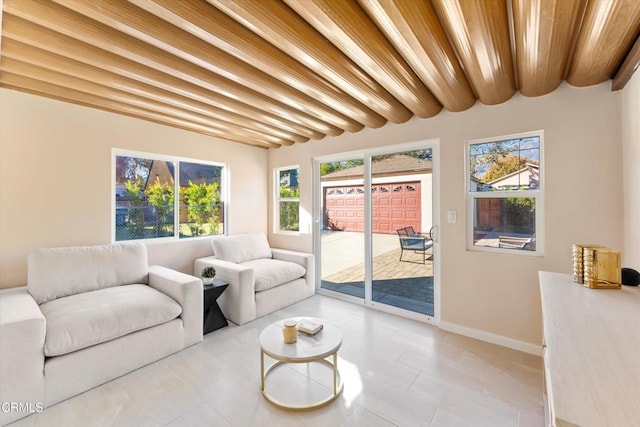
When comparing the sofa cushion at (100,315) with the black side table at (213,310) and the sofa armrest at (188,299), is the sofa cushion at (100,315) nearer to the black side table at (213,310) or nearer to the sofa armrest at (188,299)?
the sofa armrest at (188,299)

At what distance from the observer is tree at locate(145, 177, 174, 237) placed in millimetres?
3354

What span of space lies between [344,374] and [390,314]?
4.44 feet

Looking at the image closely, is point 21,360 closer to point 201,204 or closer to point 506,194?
point 201,204

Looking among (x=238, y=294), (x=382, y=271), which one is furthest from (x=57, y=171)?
(x=382, y=271)

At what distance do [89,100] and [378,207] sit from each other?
132 inches

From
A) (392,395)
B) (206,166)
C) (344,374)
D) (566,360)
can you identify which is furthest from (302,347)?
(206,166)

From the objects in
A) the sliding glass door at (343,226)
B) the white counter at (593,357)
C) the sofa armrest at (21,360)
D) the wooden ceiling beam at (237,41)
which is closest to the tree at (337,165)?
the sliding glass door at (343,226)

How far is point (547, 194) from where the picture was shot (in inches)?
92.0

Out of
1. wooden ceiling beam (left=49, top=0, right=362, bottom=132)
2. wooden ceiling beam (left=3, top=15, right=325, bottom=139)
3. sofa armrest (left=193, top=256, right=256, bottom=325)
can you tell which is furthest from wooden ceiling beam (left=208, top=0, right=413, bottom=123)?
sofa armrest (left=193, top=256, right=256, bottom=325)

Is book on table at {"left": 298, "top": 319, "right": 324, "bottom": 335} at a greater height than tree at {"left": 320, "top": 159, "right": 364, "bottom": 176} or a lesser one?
lesser

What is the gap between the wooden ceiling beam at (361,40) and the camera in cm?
140

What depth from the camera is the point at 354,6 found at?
147 cm

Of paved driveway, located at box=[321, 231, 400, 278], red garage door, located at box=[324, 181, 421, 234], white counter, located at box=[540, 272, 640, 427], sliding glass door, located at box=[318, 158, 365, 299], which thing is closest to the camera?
white counter, located at box=[540, 272, 640, 427]

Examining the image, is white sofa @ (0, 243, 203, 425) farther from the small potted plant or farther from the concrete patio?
the concrete patio
